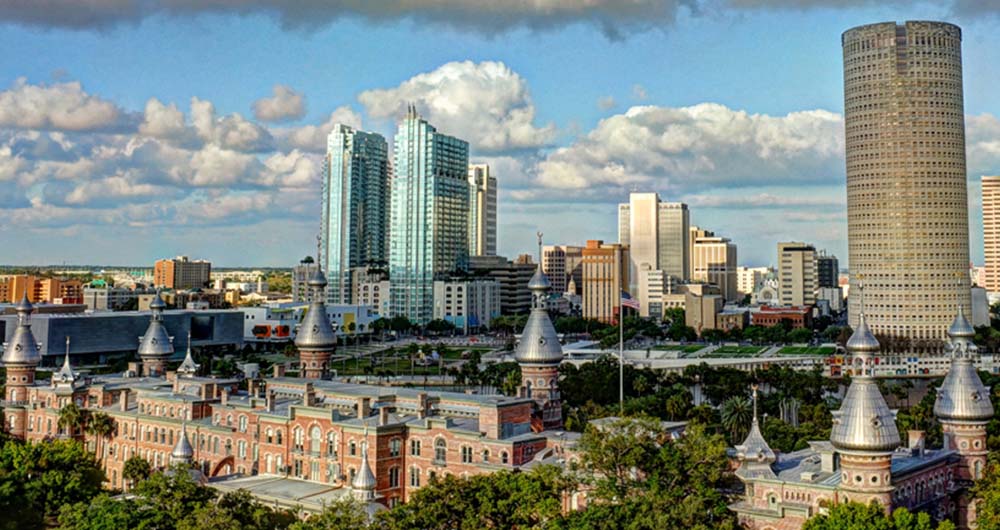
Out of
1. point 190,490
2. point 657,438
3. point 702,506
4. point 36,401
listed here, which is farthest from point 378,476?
point 36,401

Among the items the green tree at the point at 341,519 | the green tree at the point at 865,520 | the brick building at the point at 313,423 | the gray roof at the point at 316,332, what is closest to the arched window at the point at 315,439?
the brick building at the point at 313,423

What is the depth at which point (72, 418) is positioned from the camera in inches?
3152

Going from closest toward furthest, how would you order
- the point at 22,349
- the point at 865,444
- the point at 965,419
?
the point at 865,444 < the point at 965,419 < the point at 22,349

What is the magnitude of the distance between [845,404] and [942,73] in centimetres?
17114

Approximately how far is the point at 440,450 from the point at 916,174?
163386 millimetres

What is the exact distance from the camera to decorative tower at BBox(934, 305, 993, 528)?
55219 millimetres

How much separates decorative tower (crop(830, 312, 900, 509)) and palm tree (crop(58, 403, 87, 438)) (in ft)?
204

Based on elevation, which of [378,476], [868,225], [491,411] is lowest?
[378,476]

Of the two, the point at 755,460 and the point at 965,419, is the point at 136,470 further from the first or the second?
the point at 965,419

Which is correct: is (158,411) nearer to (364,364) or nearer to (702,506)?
(702,506)

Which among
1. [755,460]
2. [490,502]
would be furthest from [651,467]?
[490,502]

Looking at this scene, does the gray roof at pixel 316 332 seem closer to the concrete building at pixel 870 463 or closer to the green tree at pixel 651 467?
the green tree at pixel 651 467

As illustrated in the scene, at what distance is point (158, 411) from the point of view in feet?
255

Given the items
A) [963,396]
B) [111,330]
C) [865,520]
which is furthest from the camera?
[111,330]
